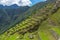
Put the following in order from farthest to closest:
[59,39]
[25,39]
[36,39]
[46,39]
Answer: [25,39] → [36,39] → [46,39] → [59,39]

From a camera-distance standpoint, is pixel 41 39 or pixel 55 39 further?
pixel 41 39

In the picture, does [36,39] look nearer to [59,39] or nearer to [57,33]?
[57,33]

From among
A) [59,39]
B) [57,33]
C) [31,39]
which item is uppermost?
[31,39]

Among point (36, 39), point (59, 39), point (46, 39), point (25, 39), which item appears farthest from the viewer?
point (25, 39)

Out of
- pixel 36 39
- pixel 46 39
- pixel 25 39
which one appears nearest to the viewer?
pixel 46 39

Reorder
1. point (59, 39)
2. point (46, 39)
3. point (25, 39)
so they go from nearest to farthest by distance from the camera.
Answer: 1. point (59, 39)
2. point (46, 39)
3. point (25, 39)

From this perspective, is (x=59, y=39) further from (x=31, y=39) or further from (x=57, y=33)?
(x=31, y=39)

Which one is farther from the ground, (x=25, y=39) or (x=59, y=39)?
(x=25, y=39)

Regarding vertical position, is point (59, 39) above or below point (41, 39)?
below

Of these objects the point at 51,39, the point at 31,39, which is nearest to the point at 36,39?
the point at 31,39
